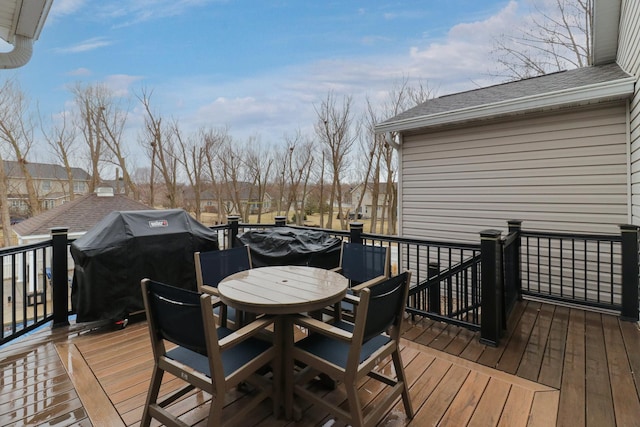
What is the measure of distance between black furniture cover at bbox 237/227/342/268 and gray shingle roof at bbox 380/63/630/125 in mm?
3349

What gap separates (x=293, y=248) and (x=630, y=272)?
11.9ft

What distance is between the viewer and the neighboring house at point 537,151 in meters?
4.18

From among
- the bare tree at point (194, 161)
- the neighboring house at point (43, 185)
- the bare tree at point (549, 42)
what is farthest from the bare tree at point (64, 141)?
the bare tree at point (549, 42)

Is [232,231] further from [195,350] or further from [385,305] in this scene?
[385,305]

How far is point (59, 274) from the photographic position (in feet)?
10.5

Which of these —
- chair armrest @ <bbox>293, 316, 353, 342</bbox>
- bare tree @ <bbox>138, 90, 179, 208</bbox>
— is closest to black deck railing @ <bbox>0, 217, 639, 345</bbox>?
chair armrest @ <bbox>293, 316, 353, 342</bbox>

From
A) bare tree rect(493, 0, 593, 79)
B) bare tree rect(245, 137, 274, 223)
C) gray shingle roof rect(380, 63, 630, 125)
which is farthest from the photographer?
bare tree rect(245, 137, 274, 223)

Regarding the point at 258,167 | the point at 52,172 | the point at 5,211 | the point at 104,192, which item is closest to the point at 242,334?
the point at 104,192

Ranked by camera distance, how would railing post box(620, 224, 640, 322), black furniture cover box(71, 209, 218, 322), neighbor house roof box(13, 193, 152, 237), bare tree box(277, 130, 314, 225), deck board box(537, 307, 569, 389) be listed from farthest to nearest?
bare tree box(277, 130, 314, 225) < neighbor house roof box(13, 193, 152, 237) < railing post box(620, 224, 640, 322) < black furniture cover box(71, 209, 218, 322) < deck board box(537, 307, 569, 389)

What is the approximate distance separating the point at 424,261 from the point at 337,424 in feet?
15.5

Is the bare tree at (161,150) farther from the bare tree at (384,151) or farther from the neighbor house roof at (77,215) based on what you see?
the bare tree at (384,151)

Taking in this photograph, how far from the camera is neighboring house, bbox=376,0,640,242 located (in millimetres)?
4184

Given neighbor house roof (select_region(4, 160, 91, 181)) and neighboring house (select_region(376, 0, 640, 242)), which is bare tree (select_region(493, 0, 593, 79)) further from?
neighbor house roof (select_region(4, 160, 91, 181))

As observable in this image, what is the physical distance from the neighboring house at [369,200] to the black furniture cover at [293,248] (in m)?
8.78
